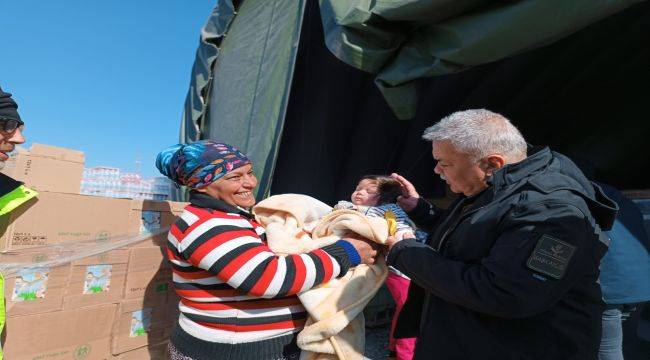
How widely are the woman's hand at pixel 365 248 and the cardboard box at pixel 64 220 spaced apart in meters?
1.26

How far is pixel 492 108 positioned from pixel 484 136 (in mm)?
1791

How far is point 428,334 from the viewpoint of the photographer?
1105 millimetres

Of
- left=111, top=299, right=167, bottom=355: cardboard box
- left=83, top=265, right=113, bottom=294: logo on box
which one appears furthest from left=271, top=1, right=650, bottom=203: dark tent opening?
left=83, top=265, right=113, bottom=294: logo on box

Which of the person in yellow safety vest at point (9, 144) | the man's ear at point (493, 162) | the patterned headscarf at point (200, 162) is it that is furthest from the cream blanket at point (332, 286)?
the person in yellow safety vest at point (9, 144)

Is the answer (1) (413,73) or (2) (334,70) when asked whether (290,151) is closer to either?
(2) (334,70)

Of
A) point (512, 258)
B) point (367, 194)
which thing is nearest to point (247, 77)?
point (367, 194)

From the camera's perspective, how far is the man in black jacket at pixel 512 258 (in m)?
0.85

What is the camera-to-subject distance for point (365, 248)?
131 cm

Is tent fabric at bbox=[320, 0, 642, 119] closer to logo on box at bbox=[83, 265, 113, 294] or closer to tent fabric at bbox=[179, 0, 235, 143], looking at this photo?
logo on box at bbox=[83, 265, 113, 294]

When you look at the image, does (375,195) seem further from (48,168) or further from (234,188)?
(48,168)

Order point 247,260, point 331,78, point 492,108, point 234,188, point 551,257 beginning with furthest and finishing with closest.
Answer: point 331,78, point 492,108, point 234,188, point 247,260, point 551,257

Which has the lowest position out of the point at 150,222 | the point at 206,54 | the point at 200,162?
the point at 150,222

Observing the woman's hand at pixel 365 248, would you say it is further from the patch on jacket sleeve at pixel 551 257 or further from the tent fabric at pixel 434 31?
the tent fabric at pixel 434 31

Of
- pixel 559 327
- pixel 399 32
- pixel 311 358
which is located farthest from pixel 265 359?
pixel 399 32
